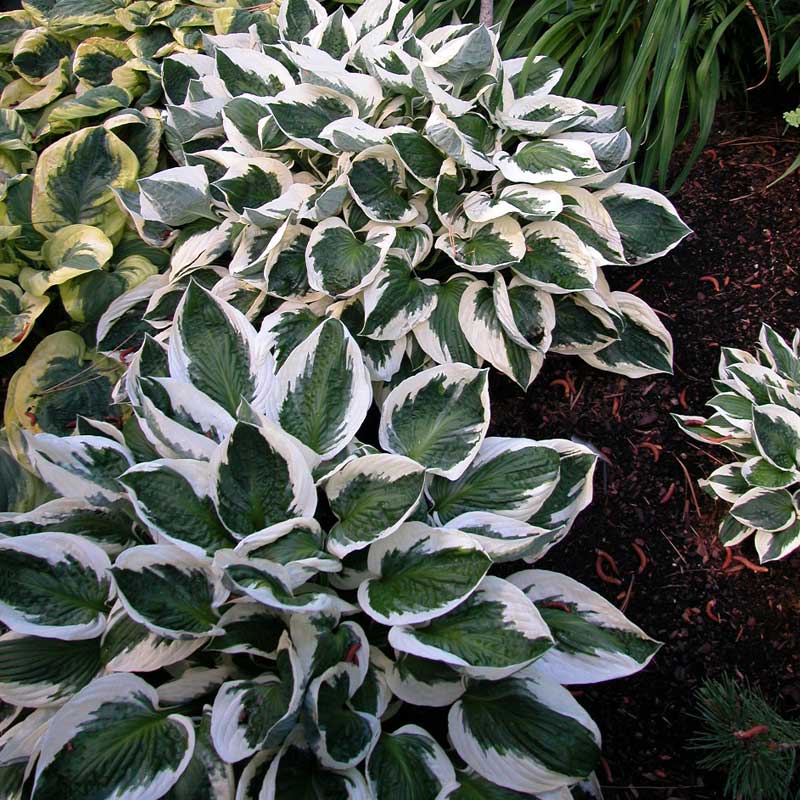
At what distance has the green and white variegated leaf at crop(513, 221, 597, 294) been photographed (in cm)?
155

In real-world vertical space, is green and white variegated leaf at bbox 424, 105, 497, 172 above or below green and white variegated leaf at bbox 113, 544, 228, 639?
above

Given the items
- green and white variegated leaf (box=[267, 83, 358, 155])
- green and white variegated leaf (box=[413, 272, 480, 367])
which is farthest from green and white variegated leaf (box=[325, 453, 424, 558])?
green and white variegated leaf (box=[267, 83, 358, 155])

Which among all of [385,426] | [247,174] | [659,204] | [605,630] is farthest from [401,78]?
[605,630]

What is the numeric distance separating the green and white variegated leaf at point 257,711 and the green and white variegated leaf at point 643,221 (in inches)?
47.2

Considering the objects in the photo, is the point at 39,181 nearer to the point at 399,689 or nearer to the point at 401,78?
the point at 401,78

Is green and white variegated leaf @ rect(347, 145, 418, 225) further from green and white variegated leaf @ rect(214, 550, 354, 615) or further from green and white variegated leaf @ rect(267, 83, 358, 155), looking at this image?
green and white variegated leaf @ rect(214, 550, 354, 615)

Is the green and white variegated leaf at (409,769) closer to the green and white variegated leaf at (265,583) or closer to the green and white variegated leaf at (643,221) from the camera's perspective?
the green and white variegated leaf at (265,583)

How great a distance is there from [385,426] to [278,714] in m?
0.54

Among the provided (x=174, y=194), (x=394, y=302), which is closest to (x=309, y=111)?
(x=174, y=194)

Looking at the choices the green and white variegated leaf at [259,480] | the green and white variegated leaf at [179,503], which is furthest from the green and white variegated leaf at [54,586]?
the green and white variegated leaf at [259,480]

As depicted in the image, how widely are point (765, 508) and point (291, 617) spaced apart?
0.95 metres

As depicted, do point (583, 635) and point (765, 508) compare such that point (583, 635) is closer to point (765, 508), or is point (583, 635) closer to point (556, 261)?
point (765, 508)

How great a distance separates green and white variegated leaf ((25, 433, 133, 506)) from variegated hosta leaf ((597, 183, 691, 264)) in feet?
3.99

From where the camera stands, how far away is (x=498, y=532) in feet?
3.99
